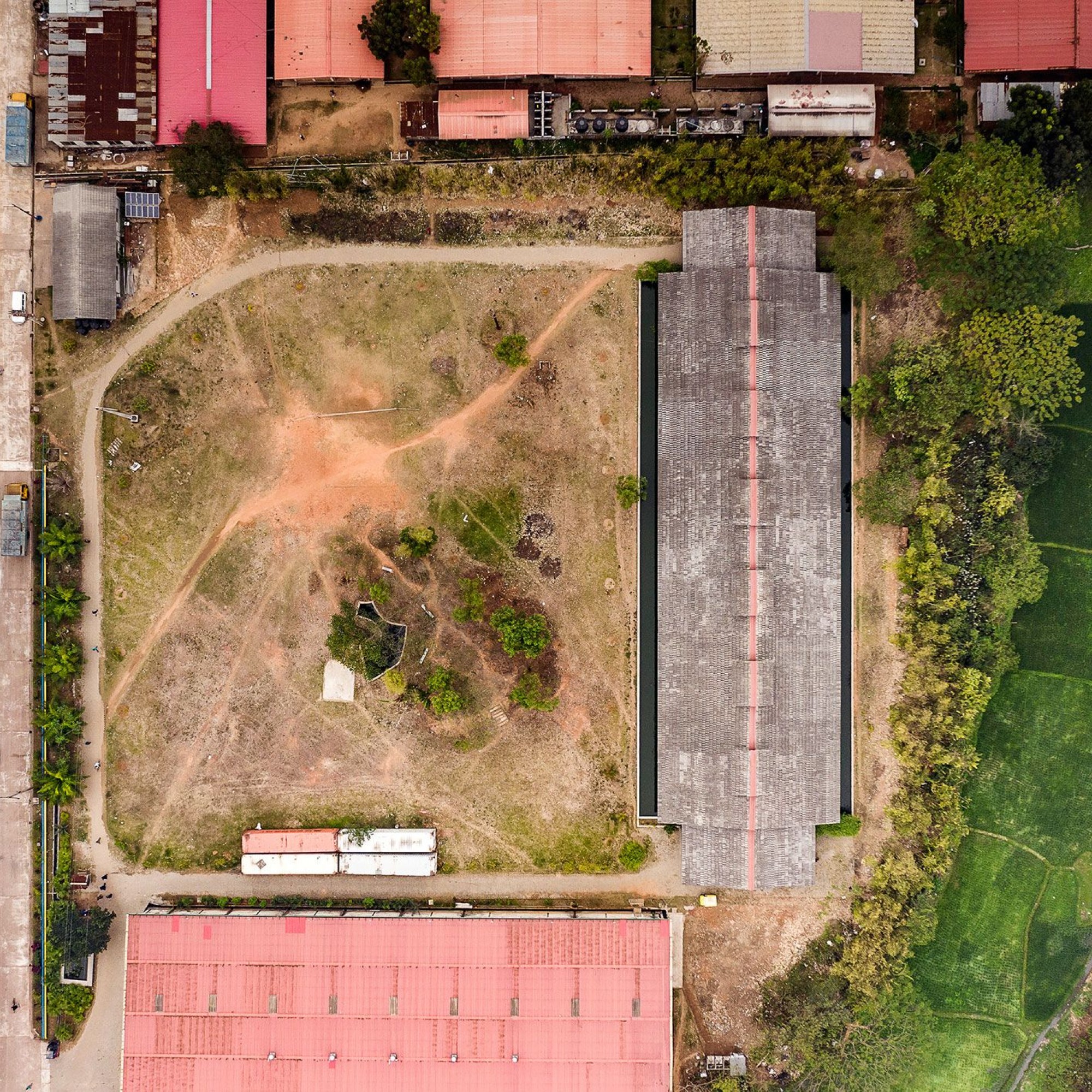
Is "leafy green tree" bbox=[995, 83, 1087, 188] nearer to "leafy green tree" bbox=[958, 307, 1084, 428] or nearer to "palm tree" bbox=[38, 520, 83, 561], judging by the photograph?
"leafy green tree" bbox=[958, 307, 1084, 428]

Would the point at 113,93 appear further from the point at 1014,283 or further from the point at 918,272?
the point at 1014,283

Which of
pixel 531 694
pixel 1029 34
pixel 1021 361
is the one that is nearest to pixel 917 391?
pixel 1021 361

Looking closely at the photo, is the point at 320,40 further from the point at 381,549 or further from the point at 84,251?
the point at 381,549

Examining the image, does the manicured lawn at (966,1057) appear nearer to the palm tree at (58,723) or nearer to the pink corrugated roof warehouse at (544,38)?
the palm tree at (58,723)

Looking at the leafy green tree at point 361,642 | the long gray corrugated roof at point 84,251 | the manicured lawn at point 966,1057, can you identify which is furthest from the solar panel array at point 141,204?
the manicured lawn at point 966,1057

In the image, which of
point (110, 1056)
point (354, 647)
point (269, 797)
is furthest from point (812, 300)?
point (110, 1056)
